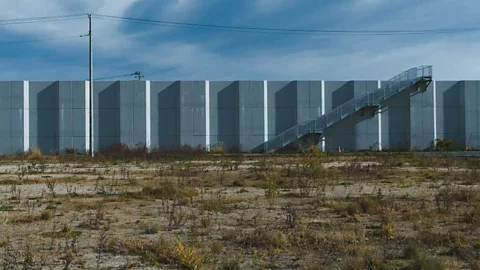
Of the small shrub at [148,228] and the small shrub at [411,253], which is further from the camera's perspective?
the small shrub at [148,228]

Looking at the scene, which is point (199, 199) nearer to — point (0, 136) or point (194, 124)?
point (194, 124)

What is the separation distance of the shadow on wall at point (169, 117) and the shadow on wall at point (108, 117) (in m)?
4.28

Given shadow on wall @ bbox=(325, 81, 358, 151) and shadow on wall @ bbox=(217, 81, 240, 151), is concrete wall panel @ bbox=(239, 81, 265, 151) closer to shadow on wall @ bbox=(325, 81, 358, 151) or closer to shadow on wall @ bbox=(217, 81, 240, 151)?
shadow on wall @ bbox=(217, 81, 240, 151)

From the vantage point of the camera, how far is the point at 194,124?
163 feet

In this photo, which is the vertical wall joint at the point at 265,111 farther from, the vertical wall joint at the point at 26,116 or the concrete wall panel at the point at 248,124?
the vertical wall joint at the point at 26,116

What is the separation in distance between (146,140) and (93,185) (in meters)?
32.0

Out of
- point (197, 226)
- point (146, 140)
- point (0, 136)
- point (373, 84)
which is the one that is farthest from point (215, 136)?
point (197, 226)

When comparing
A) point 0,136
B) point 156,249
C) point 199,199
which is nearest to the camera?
point 156,249

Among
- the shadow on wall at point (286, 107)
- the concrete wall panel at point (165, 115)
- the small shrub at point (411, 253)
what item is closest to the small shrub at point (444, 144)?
the shadow on wall at point (286, 107)

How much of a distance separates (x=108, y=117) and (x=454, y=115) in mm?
36228

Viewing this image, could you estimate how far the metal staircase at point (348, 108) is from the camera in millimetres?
48781

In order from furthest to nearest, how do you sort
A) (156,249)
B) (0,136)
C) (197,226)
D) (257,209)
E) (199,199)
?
(0,136) → (199,199) → (257,209) → (197,226) → (156,249)

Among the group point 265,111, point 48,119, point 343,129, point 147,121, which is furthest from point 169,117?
point 343,129

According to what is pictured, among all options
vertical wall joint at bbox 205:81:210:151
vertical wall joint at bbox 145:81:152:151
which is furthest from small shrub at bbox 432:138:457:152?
vertical wall joint at bbox 145:81:152:151
